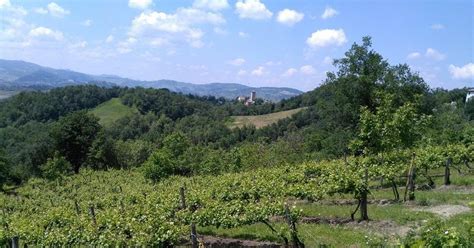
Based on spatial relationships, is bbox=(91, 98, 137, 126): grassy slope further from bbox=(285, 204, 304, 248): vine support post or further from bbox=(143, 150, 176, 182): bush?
bbox=(285, 204, 304, 248): vine support post

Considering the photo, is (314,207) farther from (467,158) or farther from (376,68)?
(376,68)

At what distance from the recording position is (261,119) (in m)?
171

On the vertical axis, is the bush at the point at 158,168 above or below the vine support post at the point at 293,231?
below

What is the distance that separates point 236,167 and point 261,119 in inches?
4871

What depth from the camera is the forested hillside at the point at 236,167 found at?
15.0 metres

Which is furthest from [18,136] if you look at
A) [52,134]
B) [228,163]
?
[228,163]

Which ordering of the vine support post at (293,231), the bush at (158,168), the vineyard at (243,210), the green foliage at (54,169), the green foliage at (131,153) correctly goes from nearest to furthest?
1. the vine support post at (293,231)
2. the vineyard at (243,210)
3. the bush at (158,168)
4. the green foliage at (54,169)
5. the green foliage at (131,153)

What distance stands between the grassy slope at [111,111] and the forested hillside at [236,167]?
3735 cm

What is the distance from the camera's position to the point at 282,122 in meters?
149

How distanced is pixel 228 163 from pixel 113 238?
39.5m

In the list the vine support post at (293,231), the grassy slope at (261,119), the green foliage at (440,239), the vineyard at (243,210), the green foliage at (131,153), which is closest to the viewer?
the green foliage at (440,239)

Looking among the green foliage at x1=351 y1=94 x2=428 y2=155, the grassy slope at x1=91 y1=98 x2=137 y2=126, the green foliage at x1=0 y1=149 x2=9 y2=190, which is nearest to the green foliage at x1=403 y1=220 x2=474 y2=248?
the green foliage at x1=351 y1=94 x2=428 y2=155

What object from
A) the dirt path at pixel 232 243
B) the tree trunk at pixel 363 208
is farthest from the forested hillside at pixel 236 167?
the dirt path at pixel 232 243

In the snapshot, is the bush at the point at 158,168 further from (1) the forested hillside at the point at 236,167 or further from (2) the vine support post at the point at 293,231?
(2) the vine support post at the point at 293,231
